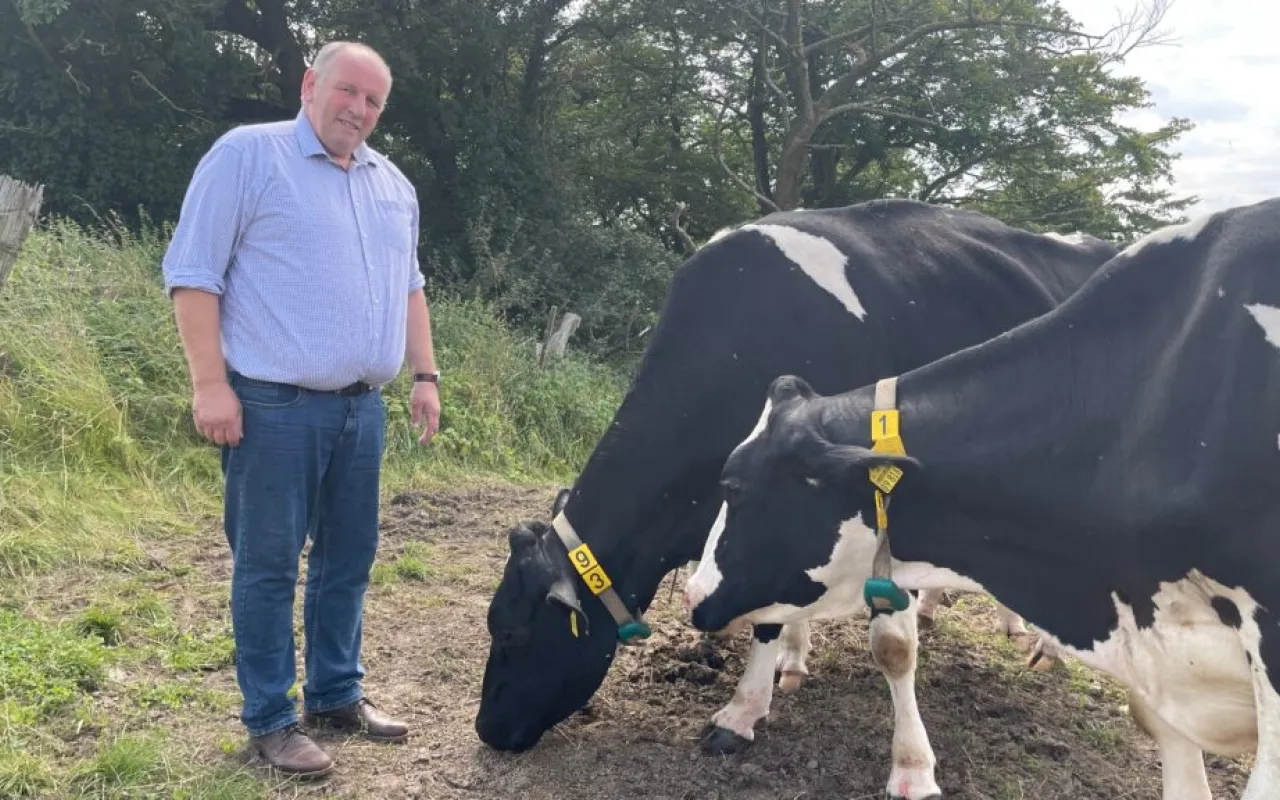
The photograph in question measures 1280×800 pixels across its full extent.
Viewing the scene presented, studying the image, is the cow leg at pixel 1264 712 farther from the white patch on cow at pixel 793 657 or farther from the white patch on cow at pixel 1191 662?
the white patch on cow at pixel 793 657

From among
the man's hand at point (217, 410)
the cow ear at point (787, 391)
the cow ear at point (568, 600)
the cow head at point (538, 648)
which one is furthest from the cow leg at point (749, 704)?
the man's hand at point (217, 410)

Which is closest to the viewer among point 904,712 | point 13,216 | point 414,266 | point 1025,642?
point 904,712

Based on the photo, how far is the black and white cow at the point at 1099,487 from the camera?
7.98 ft

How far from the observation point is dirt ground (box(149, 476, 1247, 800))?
140 inches

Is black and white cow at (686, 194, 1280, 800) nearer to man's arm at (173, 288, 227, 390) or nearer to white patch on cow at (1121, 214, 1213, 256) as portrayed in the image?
white patch on cow at (1121, 214, 1213, 256)

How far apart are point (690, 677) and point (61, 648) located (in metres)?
2.48

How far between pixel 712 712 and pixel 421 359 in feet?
5.88

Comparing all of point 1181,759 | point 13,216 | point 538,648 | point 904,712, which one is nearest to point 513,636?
point 538,648

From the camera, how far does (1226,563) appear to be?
2430mm

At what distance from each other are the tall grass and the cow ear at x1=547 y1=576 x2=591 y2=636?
279 centimetres

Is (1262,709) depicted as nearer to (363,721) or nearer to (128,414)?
(363,721)

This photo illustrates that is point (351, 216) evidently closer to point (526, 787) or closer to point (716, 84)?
point (526, 787)

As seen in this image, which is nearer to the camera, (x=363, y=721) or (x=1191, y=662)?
(x=1191, y=662)

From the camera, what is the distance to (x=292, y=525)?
3344 millimetres
